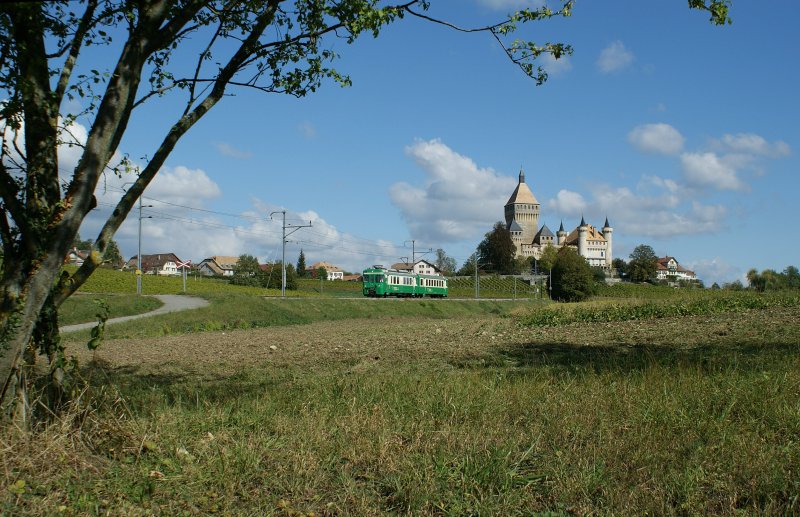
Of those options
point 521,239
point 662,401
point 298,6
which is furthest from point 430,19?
point 521,239

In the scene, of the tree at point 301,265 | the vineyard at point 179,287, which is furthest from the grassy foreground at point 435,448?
the tree at point 301,265

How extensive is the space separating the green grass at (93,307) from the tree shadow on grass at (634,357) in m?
21.1

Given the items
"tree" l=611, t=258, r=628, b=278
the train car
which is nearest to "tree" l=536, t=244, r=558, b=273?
"tree" l=611, t=258, r=628, b=278

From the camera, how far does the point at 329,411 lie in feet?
18.2

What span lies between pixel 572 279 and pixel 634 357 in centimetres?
6374

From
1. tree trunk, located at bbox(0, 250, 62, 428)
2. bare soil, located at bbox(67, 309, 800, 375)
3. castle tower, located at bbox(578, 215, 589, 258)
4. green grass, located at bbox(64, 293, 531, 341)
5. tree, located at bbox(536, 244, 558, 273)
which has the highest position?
castle tower, located at bbox(578, 215, 589, 258)

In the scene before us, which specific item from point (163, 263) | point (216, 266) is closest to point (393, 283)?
point (163, 263)

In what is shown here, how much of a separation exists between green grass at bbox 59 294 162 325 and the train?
25.7 metres

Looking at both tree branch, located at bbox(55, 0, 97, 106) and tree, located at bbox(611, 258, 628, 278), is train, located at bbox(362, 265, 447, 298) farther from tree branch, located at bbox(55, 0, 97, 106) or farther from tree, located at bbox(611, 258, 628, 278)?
tree, located at bbox(611, 258, 628, 278)

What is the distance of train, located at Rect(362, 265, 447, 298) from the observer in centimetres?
6056

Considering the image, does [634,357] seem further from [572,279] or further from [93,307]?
[572,279]

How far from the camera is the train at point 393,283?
2384 inches

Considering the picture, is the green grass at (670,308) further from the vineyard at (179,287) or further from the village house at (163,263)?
the village house at (163,263)

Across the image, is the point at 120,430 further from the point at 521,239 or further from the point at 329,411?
the point at 521,239
